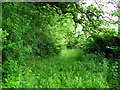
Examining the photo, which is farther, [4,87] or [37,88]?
[37,88]

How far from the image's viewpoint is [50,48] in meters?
6.65

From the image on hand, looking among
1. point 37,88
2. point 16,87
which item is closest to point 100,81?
point 37,88

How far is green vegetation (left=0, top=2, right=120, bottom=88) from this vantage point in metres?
3.12

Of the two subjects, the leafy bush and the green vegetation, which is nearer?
the green vegetation

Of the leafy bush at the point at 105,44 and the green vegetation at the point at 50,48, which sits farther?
the leafy bush at the point at 105,44

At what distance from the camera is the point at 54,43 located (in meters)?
6.79

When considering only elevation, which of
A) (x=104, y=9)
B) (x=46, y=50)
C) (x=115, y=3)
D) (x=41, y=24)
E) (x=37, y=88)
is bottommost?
(x=37, y=88)

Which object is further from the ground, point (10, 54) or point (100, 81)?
point (10, 54)

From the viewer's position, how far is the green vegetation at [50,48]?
3121 millimetres

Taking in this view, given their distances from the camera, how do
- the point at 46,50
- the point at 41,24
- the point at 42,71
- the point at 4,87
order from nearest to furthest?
1. the point at 4,87
2. the point at 42,71
3. the point at 41,24
4. the point at 46,50

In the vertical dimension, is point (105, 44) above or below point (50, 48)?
above

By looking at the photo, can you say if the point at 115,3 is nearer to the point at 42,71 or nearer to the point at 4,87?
the point at 42,71

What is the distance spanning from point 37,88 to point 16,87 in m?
0.53

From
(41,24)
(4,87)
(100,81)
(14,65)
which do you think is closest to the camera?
(4,87)
